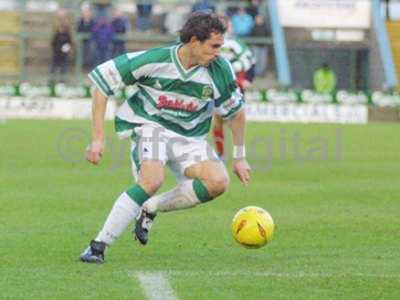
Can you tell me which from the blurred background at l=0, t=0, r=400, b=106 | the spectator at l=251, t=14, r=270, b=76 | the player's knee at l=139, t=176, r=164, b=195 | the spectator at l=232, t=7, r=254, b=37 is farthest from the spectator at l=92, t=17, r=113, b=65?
the player's knee at l=139, t=176, r=164, b=195

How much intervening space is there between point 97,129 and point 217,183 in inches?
38.8

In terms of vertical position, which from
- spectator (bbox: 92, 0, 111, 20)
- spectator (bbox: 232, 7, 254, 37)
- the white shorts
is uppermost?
the white shorts

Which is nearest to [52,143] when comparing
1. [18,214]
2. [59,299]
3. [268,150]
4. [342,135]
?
[268,150]

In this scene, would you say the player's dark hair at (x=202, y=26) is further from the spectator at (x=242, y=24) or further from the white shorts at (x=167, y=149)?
the spectator at (x=242, y=24)

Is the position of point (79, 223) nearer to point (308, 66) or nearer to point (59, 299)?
point (59, 299)

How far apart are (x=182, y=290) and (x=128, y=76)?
74.1 inches

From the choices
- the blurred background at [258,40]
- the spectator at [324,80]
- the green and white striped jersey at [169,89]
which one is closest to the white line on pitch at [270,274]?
A: the green and white striped jersey at [169,89]

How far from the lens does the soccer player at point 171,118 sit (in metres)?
8.99

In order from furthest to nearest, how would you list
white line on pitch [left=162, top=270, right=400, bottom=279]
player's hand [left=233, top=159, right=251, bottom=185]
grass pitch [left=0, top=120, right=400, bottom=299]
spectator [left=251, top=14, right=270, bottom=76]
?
spectator [left=251, top=14, right=270, bottom=76], player's hand [left=233, top=159, right=251, bottom=185], white line on pitch [left=162, top=270, right=400, bottom=279], grass pitch [left=0, top=120, right=400, bottom=299]

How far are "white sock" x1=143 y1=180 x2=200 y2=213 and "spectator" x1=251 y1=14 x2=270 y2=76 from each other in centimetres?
2525

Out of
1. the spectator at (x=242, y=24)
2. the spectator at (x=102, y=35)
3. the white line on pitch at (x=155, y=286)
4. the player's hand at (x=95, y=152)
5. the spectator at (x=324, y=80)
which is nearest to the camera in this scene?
the white line on pitch at (x=155, y=286)

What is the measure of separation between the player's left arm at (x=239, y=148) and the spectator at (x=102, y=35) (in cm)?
2324

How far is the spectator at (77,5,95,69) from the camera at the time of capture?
33156mm

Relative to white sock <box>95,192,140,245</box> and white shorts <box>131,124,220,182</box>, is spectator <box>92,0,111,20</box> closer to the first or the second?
white shorts <box>131,124,220,182</box>
